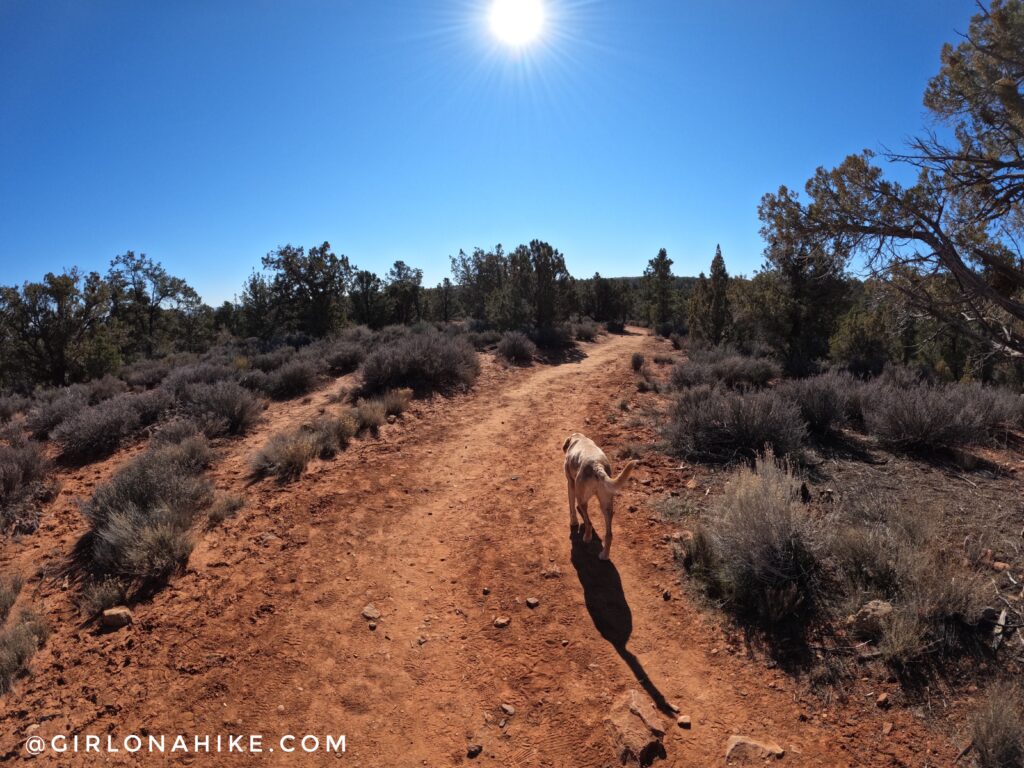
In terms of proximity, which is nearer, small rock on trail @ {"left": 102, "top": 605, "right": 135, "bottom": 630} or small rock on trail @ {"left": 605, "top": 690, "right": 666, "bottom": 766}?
small rock on trail @ {"left": 605, "top": 690, "right": 666, "bottom": 766}

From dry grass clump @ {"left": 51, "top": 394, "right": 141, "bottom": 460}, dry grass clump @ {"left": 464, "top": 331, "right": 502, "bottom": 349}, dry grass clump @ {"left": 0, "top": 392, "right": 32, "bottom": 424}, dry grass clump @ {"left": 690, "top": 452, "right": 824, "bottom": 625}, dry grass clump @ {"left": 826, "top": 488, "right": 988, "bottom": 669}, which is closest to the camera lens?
dry grass clump @ {"left": 826, "top": 488, "right": 988, "bottom": 669}

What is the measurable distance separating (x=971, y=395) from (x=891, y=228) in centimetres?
683

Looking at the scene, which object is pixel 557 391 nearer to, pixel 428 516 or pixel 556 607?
pixel 428 516

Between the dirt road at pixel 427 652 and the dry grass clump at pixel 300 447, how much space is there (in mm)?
752

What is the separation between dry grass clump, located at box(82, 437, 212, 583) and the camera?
4816 mm

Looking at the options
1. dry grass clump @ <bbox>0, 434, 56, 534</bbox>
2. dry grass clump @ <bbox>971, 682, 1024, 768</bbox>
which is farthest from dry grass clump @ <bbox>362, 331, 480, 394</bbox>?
dry grass clump @ <bbox>971, 682, 1024, 768</bbox>

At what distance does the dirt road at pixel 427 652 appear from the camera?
3094 millimetres

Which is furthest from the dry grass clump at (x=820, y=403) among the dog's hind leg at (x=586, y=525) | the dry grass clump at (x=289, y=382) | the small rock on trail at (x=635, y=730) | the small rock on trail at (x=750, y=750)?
the dry grass clump at (x=289, y=382)

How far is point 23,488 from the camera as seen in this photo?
681 cm

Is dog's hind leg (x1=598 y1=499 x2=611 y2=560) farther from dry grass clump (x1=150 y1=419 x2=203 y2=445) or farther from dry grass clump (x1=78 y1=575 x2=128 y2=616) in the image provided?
dry grass clump (x1=150 y1=419 x2=203 y2=445)

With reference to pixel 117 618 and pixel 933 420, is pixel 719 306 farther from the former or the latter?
pixel 117 618

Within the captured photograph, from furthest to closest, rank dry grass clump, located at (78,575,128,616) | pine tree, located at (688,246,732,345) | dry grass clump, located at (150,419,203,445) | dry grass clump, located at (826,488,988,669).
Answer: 1. pine tree, located at (688,246,732,345)
2. dry grass clump, located at (150,419,203,445)
3. dry grass clump, located at (78,575,128,616)
4. dry grass clump, located at (826,488,988,669)

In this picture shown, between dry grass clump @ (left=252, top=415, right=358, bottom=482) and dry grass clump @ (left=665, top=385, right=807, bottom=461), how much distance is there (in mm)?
5975

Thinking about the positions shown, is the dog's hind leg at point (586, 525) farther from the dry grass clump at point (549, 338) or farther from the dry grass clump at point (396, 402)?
the dry grass clump at point (549, 338)
